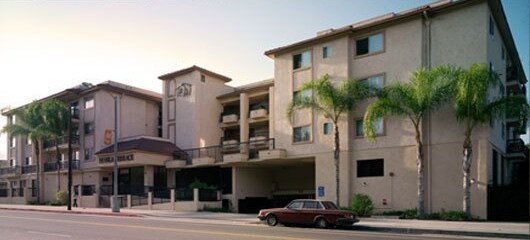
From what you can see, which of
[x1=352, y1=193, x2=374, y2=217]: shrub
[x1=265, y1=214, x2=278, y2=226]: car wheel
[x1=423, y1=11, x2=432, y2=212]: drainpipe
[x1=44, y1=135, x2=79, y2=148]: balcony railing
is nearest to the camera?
[x1=265, y1=214, x2=278, y2=226]: car wheel

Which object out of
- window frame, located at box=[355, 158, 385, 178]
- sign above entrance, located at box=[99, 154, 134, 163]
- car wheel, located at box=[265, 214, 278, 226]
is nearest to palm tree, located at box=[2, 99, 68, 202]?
sign above entrance, located at box=[99, 154, 134, 163]

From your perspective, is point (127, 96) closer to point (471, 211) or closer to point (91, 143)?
point (91, 143)

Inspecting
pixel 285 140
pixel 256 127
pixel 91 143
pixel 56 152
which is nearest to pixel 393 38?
pixel 285 140

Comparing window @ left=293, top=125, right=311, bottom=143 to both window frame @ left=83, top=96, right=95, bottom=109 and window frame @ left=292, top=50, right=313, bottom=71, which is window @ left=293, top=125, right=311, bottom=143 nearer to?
window frame @ left=292, top=50, right=313, bottom=71

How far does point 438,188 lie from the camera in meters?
27.5

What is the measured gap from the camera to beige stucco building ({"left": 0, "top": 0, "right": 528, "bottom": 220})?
27.5 m

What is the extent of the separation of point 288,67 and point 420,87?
1210 cm

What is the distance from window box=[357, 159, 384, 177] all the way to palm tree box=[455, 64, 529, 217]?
541 centimetres

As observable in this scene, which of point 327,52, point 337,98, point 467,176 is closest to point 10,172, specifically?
point 327,52

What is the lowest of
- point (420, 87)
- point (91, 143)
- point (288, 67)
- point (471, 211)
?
point (471, 211)

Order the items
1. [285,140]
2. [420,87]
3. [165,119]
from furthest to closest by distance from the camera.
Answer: [165,119] → [285,140] → [420,87]

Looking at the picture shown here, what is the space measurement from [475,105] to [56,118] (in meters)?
41.7

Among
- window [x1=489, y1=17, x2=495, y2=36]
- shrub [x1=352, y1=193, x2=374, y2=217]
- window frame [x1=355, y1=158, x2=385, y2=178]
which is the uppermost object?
window [x1=489, y1=17, x2=495, y2=36]

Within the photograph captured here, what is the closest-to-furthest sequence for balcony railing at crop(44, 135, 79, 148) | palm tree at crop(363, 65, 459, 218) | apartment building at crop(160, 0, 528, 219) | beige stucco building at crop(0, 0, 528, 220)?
palm tree at crop(363, 65, 459, 218)
apartment building at crop(160, 0, 528, 219)
beige stucco building at crop(0, 0, 528, 220)
balcony railing at crop(44, 135, 79, 148)
